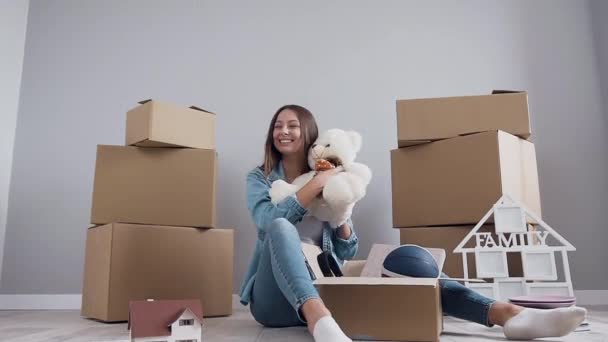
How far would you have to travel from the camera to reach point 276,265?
3.63 ft

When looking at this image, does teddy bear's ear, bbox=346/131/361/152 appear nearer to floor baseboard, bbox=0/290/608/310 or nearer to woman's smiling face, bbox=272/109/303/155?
woman's smiling face, bbox=272/109/303/155

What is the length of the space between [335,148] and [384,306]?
1.71 ft

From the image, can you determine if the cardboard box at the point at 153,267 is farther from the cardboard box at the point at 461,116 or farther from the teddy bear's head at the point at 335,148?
the cardboard box at the point at 461,116

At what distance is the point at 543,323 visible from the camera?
40.6 inches

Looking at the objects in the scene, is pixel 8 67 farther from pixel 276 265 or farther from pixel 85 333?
pixel 276 265

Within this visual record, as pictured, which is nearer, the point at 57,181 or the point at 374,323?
the point at 374,323

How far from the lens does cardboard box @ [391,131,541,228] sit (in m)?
1.58

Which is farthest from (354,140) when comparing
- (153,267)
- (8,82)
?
(8,82)

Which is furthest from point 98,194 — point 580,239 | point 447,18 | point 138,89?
point 580,239

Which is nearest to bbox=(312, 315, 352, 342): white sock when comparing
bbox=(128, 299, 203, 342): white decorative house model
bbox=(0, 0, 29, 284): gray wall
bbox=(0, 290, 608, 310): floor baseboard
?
bbox=(128, 299, 203, 342): white decorative house model

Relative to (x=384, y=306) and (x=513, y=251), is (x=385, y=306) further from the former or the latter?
(x=513, y=251)

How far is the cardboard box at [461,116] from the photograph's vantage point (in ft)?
5.42

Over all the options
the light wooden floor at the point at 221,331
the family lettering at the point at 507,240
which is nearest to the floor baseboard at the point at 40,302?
the light wooden floor at the point at 221,331

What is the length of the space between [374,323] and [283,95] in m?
1.33
